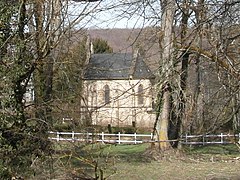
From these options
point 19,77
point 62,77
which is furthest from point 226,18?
point 62,77

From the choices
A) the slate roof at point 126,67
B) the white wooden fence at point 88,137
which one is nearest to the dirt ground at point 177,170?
the slate roof at point 126,67

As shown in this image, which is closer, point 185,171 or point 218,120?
point 218,120

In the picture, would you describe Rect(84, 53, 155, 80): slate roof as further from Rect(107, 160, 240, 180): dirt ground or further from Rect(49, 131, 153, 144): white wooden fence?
Rect(107, 160, 240, 180): dirt ground

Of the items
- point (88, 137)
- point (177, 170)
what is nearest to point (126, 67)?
point (88, 137)

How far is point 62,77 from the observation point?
14.0 m

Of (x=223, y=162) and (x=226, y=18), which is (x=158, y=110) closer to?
(x=223, y=162)

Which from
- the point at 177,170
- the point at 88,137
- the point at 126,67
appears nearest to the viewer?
the point at 88,137

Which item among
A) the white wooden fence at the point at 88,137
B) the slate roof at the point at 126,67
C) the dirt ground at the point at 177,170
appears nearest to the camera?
the white wooden fence at the point at 88,137

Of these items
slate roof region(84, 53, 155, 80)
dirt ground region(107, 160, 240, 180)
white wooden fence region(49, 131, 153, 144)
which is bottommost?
dirt ground region(107, 160, 240, 180)

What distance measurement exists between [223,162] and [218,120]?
13.0 m

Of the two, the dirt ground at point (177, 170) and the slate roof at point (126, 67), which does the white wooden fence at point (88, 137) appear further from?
the dirt ground at point (177, 170)

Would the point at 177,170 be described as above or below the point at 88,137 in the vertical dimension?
below

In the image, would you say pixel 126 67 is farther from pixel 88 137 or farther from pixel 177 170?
pixel 177 170

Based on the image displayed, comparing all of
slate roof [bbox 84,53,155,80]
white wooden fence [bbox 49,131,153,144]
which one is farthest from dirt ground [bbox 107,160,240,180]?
white wooden fence [bbox 49,131,153,144]
